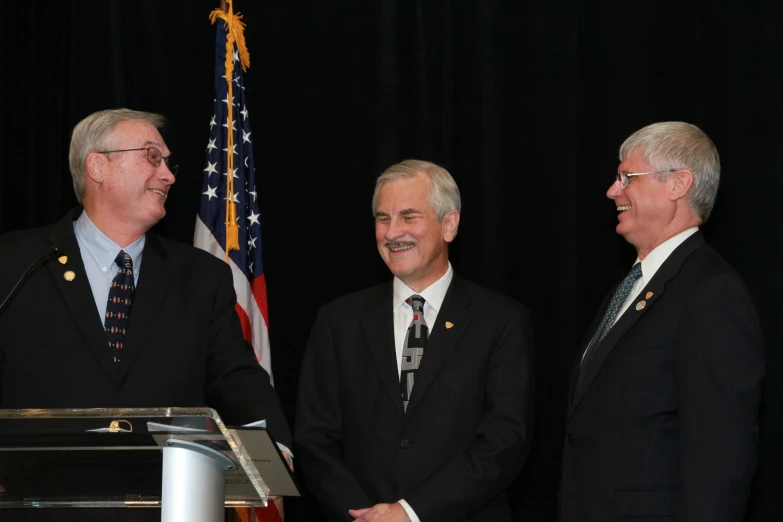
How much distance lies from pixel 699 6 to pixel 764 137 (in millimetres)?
692

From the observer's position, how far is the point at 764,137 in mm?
4535

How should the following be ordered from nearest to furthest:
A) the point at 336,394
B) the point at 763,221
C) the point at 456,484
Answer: the point at 456,484, the point at 336,394, the point at 763,221

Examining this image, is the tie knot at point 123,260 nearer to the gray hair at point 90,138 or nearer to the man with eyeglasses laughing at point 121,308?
the man with eyeglasses laughing at point 121,308

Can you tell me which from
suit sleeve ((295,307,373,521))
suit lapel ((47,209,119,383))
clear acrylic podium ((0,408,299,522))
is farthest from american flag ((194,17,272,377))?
clear acrylic podium ((0,408,299,522))

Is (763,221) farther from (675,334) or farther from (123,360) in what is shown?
(123,360)

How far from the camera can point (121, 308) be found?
3361mm

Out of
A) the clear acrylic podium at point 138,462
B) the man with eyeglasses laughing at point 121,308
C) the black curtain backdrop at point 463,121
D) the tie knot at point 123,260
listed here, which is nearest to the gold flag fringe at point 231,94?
the black curtain backdrop at point 463,121

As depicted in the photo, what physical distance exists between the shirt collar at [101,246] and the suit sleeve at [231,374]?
1.03 ft

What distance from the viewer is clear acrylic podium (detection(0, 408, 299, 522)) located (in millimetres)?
1785

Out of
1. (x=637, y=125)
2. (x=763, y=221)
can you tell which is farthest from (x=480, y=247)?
(x=763, y=221)

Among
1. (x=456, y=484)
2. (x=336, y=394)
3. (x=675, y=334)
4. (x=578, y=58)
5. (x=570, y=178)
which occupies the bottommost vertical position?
(x=456, y=484)

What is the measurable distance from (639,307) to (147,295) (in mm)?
1638

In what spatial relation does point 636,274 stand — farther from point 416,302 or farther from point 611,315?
point 416,302

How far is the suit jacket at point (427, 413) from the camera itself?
3404 millimetres
